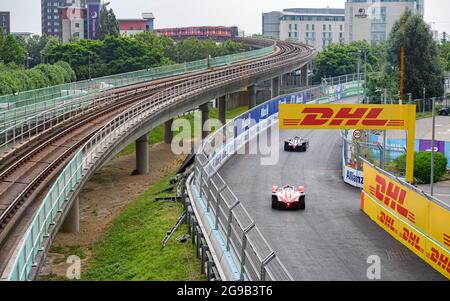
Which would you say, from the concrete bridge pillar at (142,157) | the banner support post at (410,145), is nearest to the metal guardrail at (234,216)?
the concrete bridge pillar at (142,157)

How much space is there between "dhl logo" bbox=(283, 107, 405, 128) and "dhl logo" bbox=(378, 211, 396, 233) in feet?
25.6

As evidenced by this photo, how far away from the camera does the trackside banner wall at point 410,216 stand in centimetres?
2369

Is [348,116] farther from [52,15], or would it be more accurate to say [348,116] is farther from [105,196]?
[52,15]

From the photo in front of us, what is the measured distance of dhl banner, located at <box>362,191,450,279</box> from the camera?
2359cm

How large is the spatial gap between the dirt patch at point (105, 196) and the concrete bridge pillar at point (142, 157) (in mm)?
733

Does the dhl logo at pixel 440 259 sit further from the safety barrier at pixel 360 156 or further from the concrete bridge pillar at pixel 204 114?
the concrete bridge pillar at pixel 204 114

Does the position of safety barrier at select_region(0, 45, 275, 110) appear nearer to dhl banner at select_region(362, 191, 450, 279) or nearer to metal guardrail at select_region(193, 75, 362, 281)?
metal guardrail at select_region(193, 75, 362, 281)

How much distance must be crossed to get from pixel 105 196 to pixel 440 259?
30.4 metres

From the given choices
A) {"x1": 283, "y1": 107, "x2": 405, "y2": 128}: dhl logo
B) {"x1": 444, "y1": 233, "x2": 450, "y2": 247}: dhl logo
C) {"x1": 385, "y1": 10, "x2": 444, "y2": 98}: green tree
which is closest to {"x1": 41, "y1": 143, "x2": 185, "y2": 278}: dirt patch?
{"x1": 283, "y1": 107, "x2": 405, "y2": 128}: dhl logo

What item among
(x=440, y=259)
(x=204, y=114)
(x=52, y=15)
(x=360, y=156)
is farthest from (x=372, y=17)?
(x=440, y=259)

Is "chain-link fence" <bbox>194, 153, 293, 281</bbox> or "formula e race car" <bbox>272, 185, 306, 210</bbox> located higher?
"chain-link fence" <bbox>194, 153, 293, 281</bbox>

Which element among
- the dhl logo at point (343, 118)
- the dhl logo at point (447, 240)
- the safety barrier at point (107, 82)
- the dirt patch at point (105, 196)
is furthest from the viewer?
the safety barrier at point (107, 82)

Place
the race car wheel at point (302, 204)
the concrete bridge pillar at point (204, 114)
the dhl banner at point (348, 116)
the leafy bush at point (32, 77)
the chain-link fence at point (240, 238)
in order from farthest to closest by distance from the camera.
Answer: the concrete bridge pillar at point (204, 114) < the leafy bush at point (32, 77) < the dhl banner at point (348, 116) < the race car wheel at point (302, 204) < the chain-link fence at point (240, 238)

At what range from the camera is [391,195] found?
29469mm
